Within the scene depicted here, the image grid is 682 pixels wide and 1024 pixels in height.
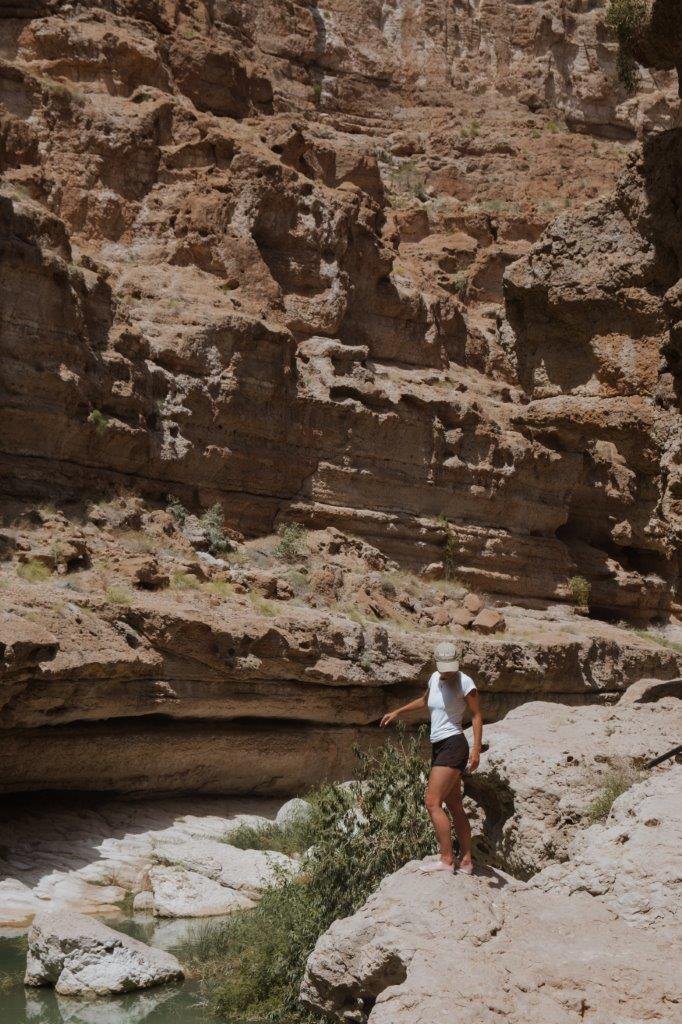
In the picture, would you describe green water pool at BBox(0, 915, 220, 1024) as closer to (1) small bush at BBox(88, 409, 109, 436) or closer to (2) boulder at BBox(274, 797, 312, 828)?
(2) boulder at BBox(274, 797, 312, 828)

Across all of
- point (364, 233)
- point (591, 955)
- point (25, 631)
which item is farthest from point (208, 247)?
point (591, 955)

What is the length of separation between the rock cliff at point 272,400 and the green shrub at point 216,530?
349mm

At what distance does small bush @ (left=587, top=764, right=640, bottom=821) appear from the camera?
8.23 metres

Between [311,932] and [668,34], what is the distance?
880 cm

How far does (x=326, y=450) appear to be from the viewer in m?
21.3

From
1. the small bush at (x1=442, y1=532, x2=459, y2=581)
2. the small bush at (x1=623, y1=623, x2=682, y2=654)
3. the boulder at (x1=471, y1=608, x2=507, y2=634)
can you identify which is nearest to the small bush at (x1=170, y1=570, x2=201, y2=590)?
the boulder at (x1=471, y1=608, x2=507, y2=634)

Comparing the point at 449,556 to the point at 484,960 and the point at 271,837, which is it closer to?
the point at 271,837

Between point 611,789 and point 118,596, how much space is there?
790 cm

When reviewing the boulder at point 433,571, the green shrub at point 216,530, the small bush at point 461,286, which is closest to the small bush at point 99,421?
the green shrub at point 216,530

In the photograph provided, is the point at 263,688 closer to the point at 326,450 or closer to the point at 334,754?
the point at 334,754

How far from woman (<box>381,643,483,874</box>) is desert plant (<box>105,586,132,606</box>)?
745cm

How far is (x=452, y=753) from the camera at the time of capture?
7262 mm

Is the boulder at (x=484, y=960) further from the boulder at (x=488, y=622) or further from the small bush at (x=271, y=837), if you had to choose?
the boulder at (x=488, y=622)

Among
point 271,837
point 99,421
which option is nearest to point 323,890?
point 271,837
